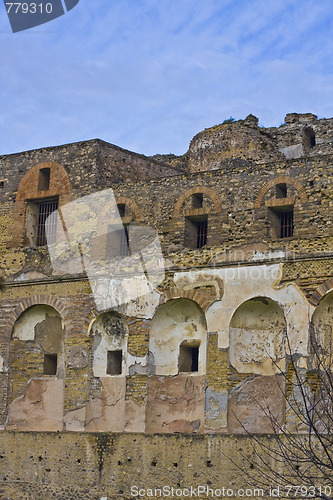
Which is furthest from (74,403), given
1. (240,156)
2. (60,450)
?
(240,156)

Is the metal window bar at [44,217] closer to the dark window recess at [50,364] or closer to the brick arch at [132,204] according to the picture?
the brick arch at [132,204]

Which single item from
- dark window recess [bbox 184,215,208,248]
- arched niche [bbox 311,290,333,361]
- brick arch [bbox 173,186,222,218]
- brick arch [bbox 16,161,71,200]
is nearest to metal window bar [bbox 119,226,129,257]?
brick arch [bbox 173,186,222,218]

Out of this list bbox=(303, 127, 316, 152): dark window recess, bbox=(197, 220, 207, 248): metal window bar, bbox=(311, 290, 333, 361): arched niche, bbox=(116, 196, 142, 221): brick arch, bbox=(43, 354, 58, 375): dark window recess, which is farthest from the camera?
bbox=(303, 127, 316, 152): dark window recess

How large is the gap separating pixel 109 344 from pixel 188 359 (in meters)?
2.11

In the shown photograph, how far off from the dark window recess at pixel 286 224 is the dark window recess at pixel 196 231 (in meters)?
2.00

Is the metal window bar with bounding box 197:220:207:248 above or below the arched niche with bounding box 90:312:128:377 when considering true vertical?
above

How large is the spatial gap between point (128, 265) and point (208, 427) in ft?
15.6

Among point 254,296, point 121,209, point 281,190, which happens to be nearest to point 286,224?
point 281,190

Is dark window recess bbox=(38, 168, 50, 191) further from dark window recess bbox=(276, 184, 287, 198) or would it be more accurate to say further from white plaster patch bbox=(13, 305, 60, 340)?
dark window recess bbox=(276, 184, 287, 198)

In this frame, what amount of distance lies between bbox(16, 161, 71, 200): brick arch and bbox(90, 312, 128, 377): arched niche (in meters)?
3.82

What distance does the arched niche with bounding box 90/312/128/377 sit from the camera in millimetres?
22531

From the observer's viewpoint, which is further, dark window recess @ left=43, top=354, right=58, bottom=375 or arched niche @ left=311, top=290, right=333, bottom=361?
dark window recess @ left=43, top=354, right=58, bottom=375

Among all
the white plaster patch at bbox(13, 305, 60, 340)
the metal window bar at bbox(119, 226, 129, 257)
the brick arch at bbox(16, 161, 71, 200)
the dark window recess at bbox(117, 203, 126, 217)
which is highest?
the brick arch at bbox(16, 161, 71, 200)

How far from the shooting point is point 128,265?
22.8m
